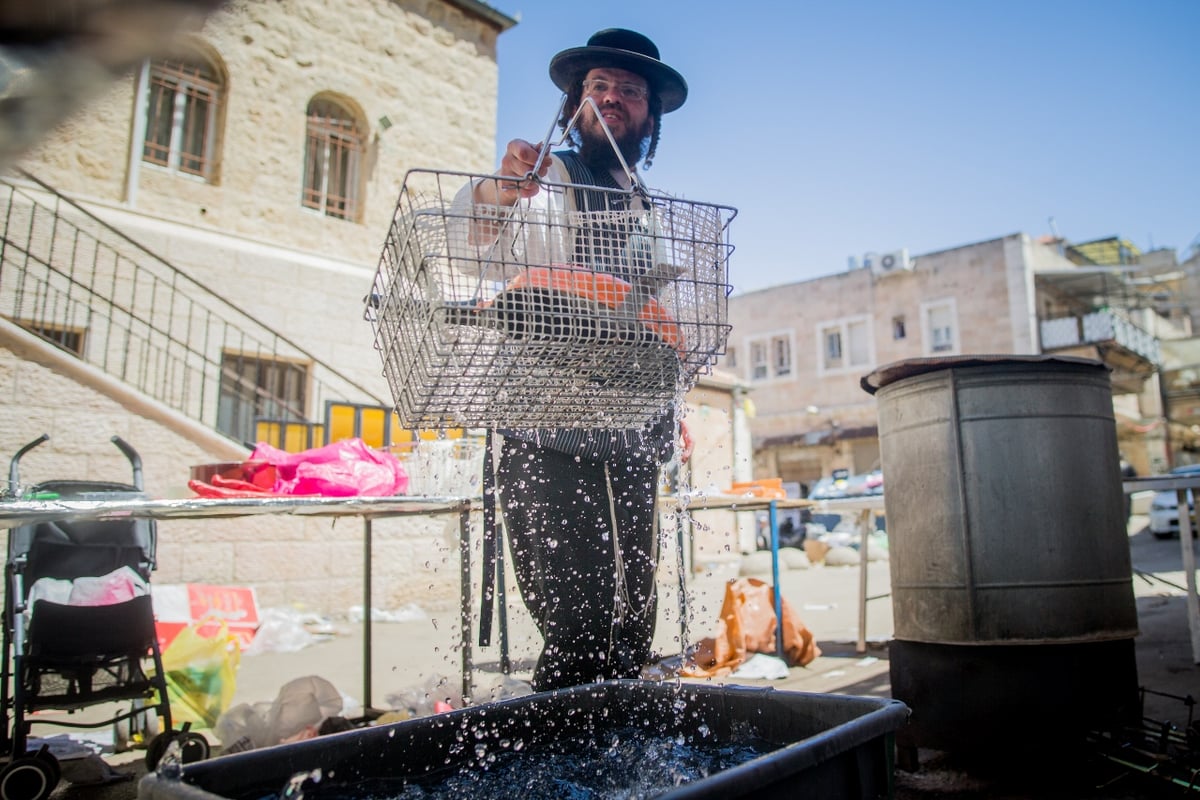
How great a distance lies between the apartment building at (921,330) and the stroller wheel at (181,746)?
954 inches

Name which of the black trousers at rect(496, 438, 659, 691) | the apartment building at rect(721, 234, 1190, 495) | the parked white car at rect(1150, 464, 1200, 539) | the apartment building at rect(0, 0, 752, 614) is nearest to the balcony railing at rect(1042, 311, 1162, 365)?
the apartment building at rect(721, 234, 1190, 495)

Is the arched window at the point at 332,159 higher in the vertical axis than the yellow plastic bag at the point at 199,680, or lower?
higher

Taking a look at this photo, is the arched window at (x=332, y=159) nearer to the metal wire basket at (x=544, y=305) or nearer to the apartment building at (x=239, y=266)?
the apartment building at (x=239, y=266)

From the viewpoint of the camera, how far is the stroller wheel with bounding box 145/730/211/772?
345 centimetres

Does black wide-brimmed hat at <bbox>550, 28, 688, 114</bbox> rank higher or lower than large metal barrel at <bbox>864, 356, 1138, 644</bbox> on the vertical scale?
higher

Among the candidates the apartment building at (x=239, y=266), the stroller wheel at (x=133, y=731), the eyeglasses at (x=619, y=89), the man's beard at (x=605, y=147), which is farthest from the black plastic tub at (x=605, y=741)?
the apartment building at (x=239, y=266)

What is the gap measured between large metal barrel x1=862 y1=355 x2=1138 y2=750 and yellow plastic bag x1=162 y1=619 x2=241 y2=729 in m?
3.48

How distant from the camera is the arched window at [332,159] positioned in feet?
36.9

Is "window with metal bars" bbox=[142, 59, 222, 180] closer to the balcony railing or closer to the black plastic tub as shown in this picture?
the black plastic tub

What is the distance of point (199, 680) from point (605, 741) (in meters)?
3.01

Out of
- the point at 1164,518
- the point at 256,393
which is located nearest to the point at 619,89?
the point at 256,393

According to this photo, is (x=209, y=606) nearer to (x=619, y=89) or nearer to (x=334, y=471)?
(x=334, y=471)

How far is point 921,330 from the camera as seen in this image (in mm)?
27453

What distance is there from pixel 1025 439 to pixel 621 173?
208 centimetres
